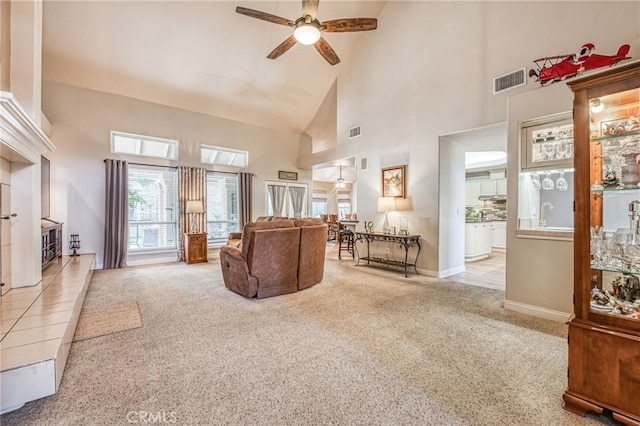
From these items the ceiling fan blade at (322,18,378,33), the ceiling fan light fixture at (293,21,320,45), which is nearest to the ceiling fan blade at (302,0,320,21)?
the ceiling fan light fixture at (293,21,320,45)

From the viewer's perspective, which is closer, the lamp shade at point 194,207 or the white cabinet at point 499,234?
the lamp shade at point 194,207

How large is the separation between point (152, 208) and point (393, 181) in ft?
17.6

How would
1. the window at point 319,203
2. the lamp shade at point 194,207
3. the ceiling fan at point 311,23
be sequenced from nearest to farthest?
the ceiling fan at point 311,23 → the lamp shade at point 194,207 → the window at point 319,203

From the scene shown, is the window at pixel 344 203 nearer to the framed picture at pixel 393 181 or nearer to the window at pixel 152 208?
the framed picture at pixel 393 181

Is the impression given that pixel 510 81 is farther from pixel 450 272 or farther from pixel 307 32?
pixel 450 272

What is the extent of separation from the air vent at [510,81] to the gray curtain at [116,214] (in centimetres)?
685

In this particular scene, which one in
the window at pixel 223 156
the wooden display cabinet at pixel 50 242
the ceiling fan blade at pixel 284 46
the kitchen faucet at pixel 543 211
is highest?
the ceiling fan blade at pixel 284 46

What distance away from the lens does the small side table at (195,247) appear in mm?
6008

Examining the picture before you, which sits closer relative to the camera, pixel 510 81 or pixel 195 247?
pixel 510 81

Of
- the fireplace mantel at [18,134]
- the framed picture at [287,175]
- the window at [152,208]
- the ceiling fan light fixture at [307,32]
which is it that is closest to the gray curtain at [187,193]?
the window at [152,208]

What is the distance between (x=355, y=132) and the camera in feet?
20.6

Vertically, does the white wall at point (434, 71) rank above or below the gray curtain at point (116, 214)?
above

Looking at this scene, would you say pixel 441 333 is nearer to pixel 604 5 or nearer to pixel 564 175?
pixel 564 175

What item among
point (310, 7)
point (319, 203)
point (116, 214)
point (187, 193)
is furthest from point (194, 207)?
point (319, 203)
